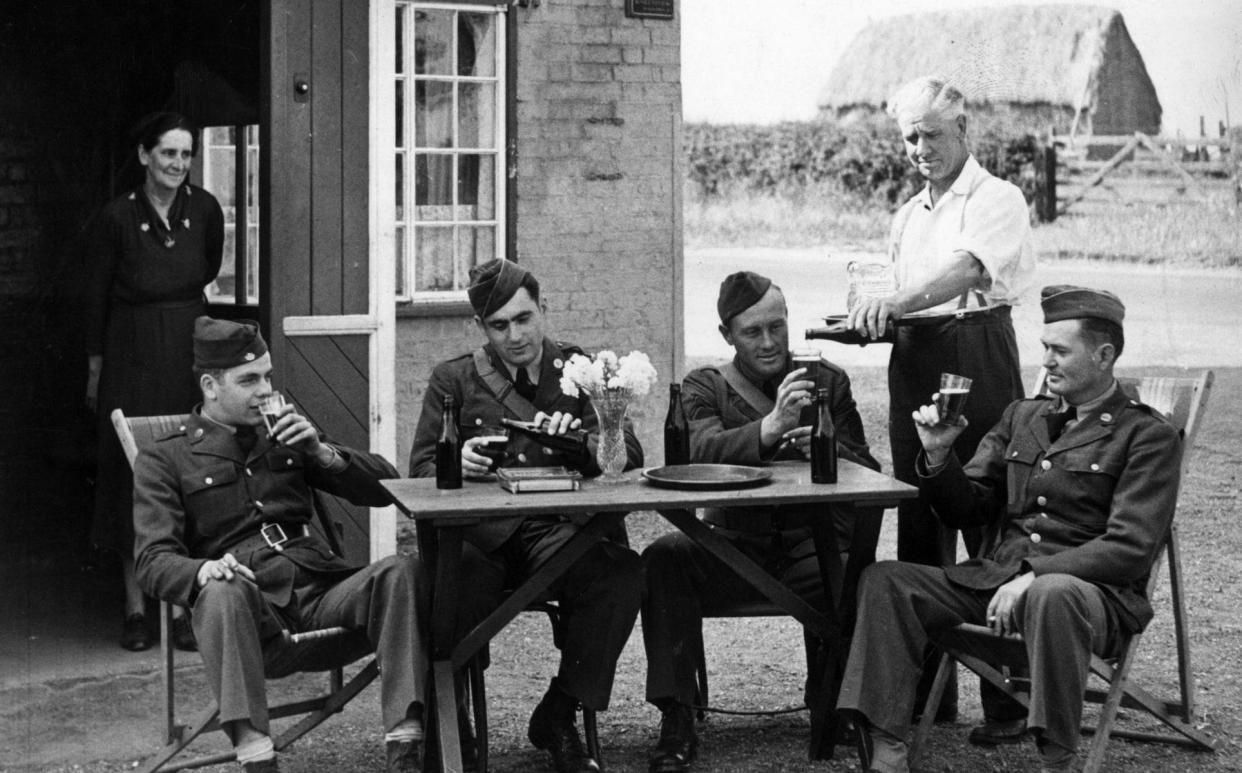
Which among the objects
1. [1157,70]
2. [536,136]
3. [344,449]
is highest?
[1157,70]

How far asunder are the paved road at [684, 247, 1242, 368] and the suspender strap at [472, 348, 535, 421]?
11.3 meters

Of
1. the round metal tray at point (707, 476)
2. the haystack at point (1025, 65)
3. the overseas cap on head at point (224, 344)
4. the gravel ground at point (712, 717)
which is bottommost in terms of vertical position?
the gravel ground at point (712, 717)

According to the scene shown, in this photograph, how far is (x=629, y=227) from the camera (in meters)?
9.16

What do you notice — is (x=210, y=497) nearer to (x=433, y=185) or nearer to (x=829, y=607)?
(x=829, y=607)

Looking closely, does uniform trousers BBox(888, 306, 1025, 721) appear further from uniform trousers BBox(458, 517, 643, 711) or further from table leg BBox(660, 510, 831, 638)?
uniform trousers BBox(458, 517, 643, 711)

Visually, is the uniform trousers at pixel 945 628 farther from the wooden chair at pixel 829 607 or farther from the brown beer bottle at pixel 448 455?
the brown beer bottle at pixel 448 455

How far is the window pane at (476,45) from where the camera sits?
8.77m

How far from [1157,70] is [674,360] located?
36.8 ft

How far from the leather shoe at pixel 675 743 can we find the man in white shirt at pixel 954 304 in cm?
94

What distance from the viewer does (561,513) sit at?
14.7ft

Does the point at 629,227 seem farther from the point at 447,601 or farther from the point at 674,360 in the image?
the point at 447,601

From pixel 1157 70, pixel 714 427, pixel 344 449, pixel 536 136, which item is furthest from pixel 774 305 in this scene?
pixel 1157 70

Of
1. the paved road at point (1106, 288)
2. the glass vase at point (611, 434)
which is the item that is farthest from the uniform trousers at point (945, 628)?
the paved road at point (1106, 288)

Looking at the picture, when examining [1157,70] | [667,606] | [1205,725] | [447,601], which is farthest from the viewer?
[1157,70]
